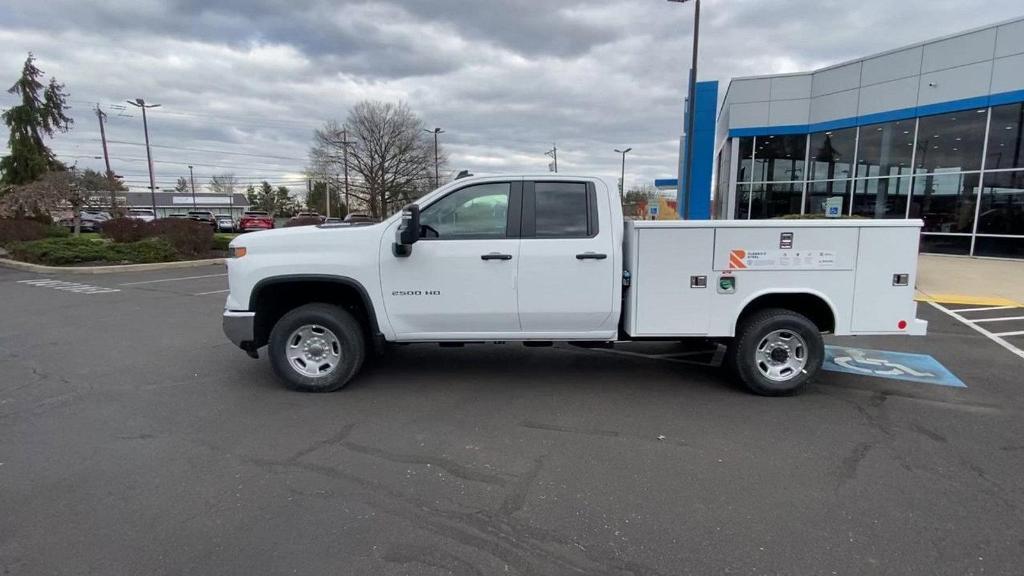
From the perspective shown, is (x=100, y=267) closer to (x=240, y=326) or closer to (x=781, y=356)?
(x=240, y=326)

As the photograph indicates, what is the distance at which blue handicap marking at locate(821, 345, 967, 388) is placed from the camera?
19.0 feet

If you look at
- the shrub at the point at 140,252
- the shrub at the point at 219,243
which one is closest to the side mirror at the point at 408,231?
the shrub at the point at 140,252

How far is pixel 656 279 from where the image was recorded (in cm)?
506

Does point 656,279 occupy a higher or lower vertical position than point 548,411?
higher

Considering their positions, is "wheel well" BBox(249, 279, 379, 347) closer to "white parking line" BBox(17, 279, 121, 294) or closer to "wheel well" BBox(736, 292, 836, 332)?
"wheel well" BBox(736, 292, 836, 332)

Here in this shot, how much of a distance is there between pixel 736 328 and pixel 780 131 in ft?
72.3

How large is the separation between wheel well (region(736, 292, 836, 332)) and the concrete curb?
1661cm

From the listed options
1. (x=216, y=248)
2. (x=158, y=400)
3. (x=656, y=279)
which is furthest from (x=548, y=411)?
(x=216, y=248)

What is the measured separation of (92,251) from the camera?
16531 millimetres

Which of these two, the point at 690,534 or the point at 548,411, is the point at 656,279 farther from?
the point at 690,534

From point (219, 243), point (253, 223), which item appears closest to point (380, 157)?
point (253, 223)

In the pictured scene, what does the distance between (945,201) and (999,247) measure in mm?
2194

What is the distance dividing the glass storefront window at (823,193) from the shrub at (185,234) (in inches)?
875

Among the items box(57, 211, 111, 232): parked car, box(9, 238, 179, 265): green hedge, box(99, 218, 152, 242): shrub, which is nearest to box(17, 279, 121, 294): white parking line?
box(9, 238, 179, 265): green hedge
